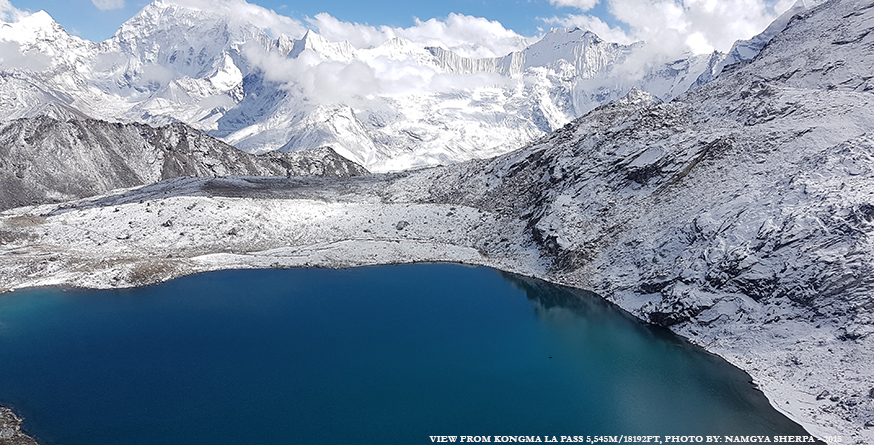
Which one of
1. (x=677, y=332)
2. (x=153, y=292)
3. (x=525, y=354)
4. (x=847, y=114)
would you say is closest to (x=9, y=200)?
(x=153, y=292)

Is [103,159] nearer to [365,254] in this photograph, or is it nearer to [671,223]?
[365,254]

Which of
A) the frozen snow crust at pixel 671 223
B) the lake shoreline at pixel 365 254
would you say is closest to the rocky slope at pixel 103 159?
the lake shoreline at pixel 365 254

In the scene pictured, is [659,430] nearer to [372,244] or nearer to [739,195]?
[739,195]

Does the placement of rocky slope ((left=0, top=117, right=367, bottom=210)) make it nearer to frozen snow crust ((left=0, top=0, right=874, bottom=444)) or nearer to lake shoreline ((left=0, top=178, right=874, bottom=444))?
lake shoreline ((left=0, top=178, right=874, bottom=444))

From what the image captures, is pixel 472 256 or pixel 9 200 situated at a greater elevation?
pixel 9 200

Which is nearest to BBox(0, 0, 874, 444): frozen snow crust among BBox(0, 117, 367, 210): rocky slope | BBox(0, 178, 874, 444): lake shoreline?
BBox(0, 178, 874, 444): lake shoreline

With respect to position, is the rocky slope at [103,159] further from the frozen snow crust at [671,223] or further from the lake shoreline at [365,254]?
the frozen snow crust at [671,223]
